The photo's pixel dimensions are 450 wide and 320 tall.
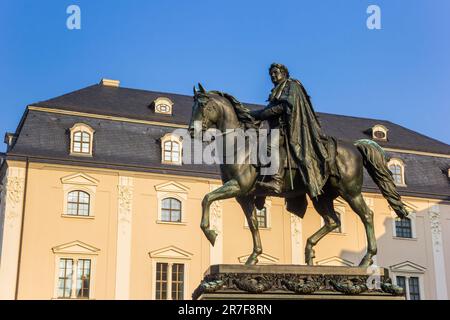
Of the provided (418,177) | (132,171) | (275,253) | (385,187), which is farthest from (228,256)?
(385,187)

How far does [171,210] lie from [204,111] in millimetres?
22980

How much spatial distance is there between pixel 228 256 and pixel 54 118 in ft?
33.9

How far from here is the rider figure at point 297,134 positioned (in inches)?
369

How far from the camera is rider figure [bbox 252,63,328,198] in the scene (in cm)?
937

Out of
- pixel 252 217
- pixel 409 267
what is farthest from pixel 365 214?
pixel 409 267

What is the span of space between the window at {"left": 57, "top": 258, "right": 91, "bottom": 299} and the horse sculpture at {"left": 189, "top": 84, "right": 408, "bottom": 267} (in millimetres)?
21234

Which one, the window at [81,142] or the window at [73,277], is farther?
the window at [81,142]

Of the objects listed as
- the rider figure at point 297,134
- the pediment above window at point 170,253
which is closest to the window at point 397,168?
the pediment above window at point 170,253

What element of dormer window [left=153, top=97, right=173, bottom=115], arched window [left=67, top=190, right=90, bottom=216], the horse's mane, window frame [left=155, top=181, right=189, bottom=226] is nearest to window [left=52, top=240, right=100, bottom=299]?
arched window [left=67, top=190, right=90, bottom=216]

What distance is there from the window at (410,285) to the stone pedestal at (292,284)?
26.9m

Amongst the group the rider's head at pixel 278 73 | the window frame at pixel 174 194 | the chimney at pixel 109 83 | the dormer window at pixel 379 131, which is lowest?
the rider's head at pixel 278 73

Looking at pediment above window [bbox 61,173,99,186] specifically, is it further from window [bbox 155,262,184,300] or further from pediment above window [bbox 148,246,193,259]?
window [bbox 155,262,184,300]

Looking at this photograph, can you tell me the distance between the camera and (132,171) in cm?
3175

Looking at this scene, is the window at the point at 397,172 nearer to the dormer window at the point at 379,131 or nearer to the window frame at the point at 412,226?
the window frame at the point at 412,226
